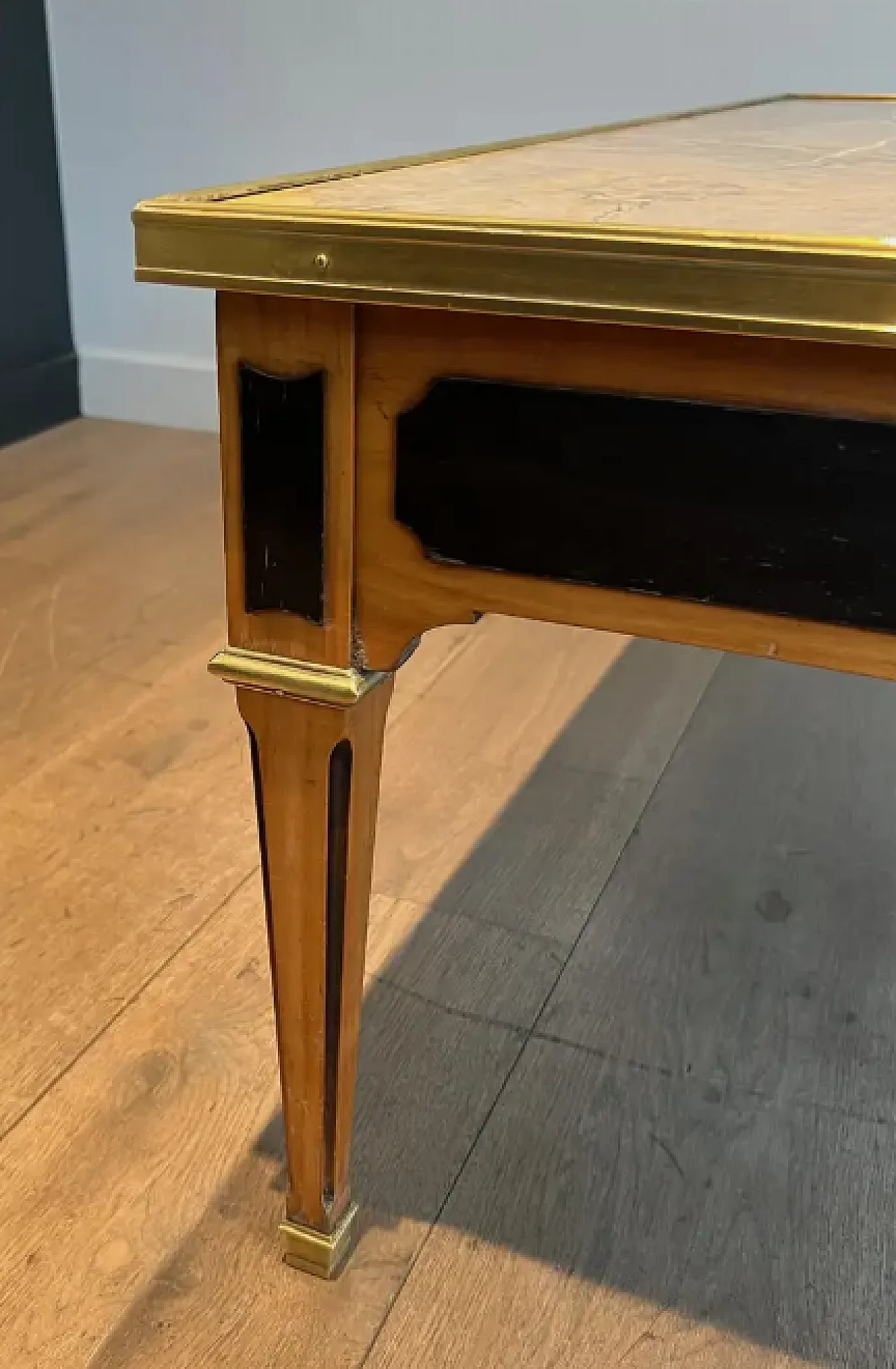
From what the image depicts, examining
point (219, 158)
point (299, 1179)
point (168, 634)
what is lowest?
point (168, 634)

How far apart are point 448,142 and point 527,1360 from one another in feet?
6.73

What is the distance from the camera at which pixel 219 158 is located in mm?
2453

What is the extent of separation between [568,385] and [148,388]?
227 cm

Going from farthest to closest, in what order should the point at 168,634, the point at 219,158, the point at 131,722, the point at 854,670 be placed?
the point at 219,158 → the point at 168,634 → the point at 131,722 → the point at 854,670

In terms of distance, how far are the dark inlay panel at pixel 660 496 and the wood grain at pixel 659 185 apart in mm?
77

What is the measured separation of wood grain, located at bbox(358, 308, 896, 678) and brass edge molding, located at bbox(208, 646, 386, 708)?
0.02m

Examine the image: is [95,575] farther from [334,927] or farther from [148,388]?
[334,927]

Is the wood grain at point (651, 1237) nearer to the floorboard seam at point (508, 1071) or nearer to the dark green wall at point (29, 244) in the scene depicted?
the floorboard seam at point (508, 1071)

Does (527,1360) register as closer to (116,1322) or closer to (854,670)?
(116,1322)

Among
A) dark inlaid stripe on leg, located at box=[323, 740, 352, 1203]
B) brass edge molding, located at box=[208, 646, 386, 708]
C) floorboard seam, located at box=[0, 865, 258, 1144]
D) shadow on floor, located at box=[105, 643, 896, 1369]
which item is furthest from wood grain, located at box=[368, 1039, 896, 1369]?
brass edge molding, located at box=[208, 646, 386, 708]

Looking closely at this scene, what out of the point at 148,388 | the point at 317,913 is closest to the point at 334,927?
the point at 317,913

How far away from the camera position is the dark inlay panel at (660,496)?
53 centimetres

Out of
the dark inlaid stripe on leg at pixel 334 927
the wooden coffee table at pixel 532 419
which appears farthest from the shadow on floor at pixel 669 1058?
the wooden coffee table at pixel 532 419

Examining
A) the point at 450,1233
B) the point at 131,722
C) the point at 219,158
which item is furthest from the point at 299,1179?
the point at 219,158
